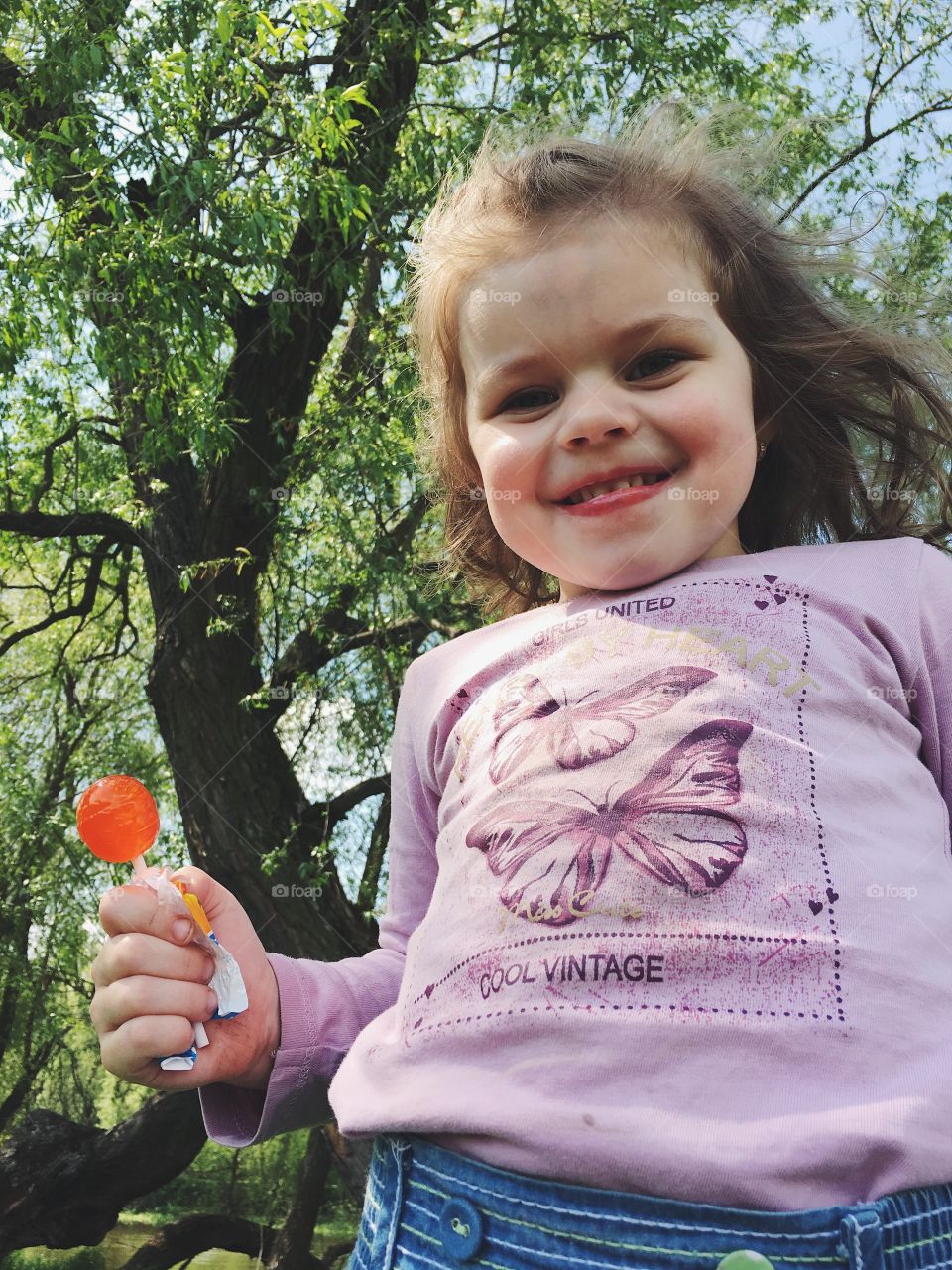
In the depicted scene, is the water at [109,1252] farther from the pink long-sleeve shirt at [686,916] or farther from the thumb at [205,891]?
the pink long-sleeve shirt at [686,916]

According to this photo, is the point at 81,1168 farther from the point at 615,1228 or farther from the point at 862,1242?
the point at 862,1242

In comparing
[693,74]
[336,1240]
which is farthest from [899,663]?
[336,1240]

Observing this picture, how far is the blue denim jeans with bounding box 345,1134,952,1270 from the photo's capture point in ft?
3.16

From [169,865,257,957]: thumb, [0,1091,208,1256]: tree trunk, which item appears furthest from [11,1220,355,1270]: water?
[169,865,257,957]: thumb

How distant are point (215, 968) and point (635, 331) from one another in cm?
95

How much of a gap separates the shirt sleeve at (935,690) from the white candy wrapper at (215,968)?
0.86m

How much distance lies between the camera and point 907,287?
2.36 meters

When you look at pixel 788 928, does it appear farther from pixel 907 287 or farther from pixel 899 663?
pixel 907 287

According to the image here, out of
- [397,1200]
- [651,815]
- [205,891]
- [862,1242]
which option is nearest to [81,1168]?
[205,891]

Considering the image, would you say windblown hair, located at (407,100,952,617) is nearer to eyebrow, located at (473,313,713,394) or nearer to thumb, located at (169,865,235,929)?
eyebrow, located at (473,313,713,394)

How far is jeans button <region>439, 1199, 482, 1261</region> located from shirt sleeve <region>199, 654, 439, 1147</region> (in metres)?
0.40

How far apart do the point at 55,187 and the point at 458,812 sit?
4.06 m

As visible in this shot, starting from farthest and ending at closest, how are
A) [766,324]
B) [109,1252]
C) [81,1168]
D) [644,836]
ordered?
Answer: [109,1252] → [81,1168] → [766,324] → [644,836]

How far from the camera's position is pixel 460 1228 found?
110 cm
